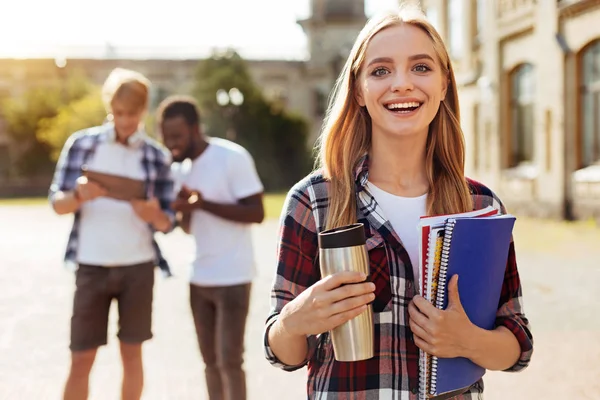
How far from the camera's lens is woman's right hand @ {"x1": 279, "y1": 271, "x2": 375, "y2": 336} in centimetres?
176

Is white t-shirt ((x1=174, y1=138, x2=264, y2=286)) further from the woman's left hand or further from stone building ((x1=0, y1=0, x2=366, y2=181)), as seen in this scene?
stone building ((x1=0, y1=0, x2=366, y2=181))

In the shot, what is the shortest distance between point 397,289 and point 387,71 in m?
0.60

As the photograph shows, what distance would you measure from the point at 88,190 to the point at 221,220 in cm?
80

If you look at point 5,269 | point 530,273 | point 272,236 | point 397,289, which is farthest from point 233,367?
point 272,236

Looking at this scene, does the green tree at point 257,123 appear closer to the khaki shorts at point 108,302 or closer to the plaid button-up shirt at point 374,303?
the khaki shorts at point 108,302

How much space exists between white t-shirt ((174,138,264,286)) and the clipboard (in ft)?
1.09

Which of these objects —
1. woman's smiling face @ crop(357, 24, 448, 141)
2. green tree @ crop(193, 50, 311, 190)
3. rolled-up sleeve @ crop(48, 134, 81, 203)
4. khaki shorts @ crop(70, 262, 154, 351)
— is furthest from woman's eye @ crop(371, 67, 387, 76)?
green tree @ crop(193, 50, 311, 190)

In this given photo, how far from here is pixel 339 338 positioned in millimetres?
1826

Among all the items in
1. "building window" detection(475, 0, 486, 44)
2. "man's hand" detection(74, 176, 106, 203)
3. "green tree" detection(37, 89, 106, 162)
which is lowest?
"man's hand" detection(74, 176, 106, 203)

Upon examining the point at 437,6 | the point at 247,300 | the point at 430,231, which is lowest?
the point at 247,300

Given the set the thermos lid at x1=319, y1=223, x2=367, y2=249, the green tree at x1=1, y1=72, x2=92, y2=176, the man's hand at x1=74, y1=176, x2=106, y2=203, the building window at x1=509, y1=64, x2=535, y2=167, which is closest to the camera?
the thermos lid at x1=319, y1=223, x2=367, y2=249

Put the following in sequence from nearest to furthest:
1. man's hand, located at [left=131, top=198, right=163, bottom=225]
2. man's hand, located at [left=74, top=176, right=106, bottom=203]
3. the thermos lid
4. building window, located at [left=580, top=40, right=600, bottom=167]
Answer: the thermos lid → man's hand, located at [left=74, top=176, right=106, bottom=203] → man's hand, located at [left=131, top=198, right=163, bottom=225] → building window, located at [left=580, top=40, right=600, bottom=167]

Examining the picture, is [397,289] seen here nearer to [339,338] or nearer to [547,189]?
[339,338]

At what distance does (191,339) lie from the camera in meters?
6.90
